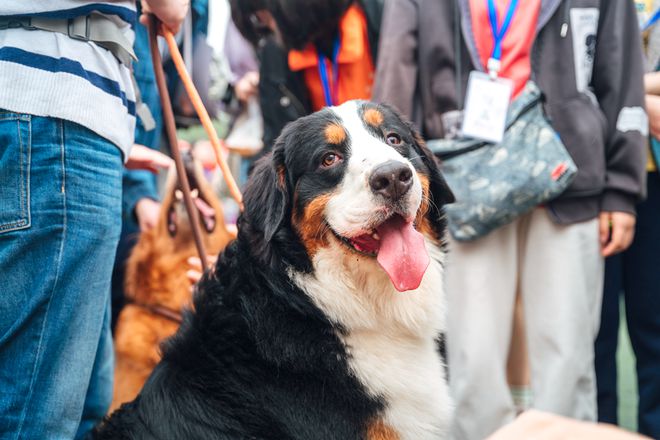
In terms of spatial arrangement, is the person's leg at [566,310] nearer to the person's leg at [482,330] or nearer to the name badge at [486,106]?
the person's leg at [482,330]

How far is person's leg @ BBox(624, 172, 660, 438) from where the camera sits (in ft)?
11.0

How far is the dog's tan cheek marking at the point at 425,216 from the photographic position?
89.2 inches

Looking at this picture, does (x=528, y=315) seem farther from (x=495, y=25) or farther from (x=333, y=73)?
(x=333, y=73)

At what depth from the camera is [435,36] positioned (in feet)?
10.5

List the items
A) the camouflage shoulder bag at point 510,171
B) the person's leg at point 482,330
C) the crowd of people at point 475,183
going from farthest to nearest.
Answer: the person's leg at point 482,330 < the camouflage shoulder bag at point 510,171 < the crowd of people at point 475,183

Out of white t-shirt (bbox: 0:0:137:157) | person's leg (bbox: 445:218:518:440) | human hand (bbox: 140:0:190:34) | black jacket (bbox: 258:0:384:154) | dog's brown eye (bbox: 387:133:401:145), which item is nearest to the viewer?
white t-shirt (bbox: 0:0:137:157)

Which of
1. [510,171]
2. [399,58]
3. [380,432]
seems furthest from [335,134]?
[399,58]

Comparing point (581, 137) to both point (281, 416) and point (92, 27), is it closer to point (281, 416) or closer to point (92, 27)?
point (281, 416)

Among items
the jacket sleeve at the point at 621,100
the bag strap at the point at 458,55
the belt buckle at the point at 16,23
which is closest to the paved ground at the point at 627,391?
the jacket sleeve at the point at 621,100

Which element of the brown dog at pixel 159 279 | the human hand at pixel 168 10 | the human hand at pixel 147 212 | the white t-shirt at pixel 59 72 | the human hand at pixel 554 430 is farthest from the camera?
the human hand at pixel 147 212

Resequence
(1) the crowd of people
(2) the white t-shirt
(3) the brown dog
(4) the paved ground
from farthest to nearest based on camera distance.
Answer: (4) the paved ground → (3) the brown dog → (1) the crowd of people → (2) the white t-shirt

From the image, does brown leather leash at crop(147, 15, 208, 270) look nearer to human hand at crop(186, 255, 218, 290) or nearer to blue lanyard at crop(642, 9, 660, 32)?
human hand at crop(186, 255, 218, 290)

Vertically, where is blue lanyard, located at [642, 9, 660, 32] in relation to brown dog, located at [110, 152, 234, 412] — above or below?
above

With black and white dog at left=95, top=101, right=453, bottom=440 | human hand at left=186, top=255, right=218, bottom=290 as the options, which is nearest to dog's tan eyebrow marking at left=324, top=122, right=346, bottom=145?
black and white dog at left=95, top=101, right=453, bottom=440
